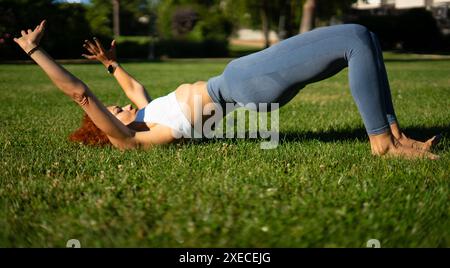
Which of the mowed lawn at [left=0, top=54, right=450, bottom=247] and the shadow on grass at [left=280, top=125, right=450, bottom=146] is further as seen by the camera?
the shadow on grass at [left=280, top=125, right=450, bottom=146]

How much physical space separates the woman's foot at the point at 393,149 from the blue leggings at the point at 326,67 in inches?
2.8

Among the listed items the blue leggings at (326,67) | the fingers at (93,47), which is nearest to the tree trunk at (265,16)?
the fingers at (93,47)

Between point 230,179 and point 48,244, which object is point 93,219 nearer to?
point 48,244

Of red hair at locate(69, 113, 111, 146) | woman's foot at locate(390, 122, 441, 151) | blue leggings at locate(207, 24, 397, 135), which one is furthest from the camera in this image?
red hair at locate(69, 113, 111, 146)

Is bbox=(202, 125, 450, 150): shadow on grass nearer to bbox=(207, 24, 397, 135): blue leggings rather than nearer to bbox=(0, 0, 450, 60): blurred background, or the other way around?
bbox=(207, 24, 397, 135): blue leggings

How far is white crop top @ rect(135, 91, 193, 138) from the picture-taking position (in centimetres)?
401

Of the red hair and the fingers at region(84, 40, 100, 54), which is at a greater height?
the fingers at region(84, 40, 100, 54)

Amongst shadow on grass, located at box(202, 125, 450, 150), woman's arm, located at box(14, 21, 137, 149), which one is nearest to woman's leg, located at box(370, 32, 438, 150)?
shadow on grass, located at box(202, 125, 450, 150)

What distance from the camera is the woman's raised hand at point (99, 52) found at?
4512 millimetres

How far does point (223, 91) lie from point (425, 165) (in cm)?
163

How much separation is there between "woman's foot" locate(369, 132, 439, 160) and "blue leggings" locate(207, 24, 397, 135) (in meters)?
0.07

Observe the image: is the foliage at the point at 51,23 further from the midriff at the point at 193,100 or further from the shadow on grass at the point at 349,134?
the midriff at the point at 193,100

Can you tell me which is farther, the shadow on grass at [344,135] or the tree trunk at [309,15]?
the tree trunk at [309,15]
